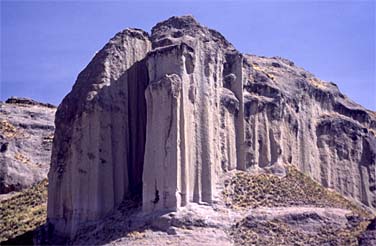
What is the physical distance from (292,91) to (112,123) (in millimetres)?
17884

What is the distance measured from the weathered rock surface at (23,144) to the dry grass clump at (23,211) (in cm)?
243

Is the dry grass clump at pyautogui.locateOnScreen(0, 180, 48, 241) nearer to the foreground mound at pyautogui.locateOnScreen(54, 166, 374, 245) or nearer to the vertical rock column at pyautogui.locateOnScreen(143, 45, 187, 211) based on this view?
the foreground mound at pyautogui.locateOnScreen(54, 166, 374, 245)

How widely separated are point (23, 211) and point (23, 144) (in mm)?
14978

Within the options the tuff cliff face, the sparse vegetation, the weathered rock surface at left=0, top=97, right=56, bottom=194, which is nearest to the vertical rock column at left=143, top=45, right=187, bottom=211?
the tuff cliff face

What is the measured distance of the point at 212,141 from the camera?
66312mm

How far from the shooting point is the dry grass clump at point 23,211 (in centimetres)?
7506

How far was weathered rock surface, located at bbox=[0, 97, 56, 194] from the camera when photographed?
295 ft

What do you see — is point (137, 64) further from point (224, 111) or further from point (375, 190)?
point (375, 190)

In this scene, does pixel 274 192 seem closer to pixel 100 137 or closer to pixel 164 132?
pixel 164 132

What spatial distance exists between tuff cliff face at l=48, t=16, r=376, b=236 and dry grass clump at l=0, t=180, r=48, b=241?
509 centimetres

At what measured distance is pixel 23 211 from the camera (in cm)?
8025

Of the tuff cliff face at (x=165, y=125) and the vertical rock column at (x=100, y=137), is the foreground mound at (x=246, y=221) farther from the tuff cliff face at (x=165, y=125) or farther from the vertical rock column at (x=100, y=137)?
the vertical rock column at (x=100, y=137)

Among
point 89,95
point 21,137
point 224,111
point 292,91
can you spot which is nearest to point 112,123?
point 89,95

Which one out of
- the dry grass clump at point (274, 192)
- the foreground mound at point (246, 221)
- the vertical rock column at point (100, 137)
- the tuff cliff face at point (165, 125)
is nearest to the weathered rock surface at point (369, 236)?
the foreground mound at point (246, 221)
